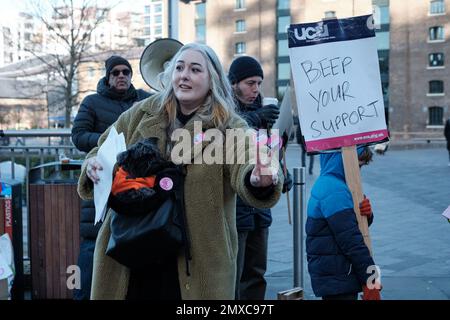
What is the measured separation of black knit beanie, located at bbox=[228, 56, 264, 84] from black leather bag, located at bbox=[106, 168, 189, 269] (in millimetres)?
2047

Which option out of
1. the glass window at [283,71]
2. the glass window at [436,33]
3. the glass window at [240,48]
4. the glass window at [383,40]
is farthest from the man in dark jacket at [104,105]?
the glass window at [240,48]

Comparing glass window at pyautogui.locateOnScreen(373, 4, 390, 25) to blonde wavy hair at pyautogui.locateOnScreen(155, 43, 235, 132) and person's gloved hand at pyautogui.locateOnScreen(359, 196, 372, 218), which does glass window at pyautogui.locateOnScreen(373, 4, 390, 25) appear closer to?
person's gloved hand at pyautogui.locateOnScreen(359, 196, 372, 218)

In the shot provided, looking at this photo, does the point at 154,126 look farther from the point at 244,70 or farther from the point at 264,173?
the point at 244,70

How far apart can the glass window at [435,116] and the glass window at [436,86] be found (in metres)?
1.54

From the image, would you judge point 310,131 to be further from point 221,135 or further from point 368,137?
point 221,135

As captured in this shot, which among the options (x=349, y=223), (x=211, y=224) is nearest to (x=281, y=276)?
(x=349, y=223)

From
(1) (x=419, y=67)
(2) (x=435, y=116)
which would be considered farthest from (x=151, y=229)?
(1) (x=419, y=67)

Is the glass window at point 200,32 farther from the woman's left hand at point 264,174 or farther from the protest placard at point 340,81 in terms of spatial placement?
the woman's left hand at point 264,174

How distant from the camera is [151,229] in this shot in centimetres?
240

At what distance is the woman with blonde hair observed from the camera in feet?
8.25

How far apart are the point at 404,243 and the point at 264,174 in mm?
5957

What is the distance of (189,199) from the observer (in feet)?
8.29

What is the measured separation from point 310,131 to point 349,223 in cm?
59

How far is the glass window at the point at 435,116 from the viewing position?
51553 millimetres
